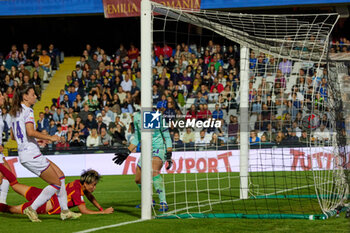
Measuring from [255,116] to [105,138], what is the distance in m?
6.55

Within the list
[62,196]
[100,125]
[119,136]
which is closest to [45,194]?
[62,196]

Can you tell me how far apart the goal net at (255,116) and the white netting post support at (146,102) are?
0.47 ft

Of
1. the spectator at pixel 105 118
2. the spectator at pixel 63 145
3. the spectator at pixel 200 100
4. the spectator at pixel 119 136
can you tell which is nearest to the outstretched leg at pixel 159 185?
the spectator at pixel 200 100

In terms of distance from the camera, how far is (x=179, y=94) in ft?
62.2

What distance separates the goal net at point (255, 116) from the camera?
10109mm

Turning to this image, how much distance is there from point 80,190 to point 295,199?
444cm

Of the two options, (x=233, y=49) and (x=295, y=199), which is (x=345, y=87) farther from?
(x=233, y=49)

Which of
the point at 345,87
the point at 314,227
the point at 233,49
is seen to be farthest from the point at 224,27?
the point at 233,49

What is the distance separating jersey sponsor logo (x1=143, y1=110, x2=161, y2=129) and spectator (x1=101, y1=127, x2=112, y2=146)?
12.1 metres

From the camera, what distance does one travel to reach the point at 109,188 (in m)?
15.3

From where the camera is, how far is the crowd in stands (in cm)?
1535

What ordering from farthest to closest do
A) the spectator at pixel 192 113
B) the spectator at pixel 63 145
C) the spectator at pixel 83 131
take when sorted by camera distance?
the spectator at pixel 83 131, the spectator at pixel 63 145, the spectator at pixel 192 113

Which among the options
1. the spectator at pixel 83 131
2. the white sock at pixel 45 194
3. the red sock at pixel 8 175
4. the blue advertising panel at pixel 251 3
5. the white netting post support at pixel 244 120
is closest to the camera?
the white sock at pixel 45 194

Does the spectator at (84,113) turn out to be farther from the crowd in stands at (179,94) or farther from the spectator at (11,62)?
the spectator at (11,62)
